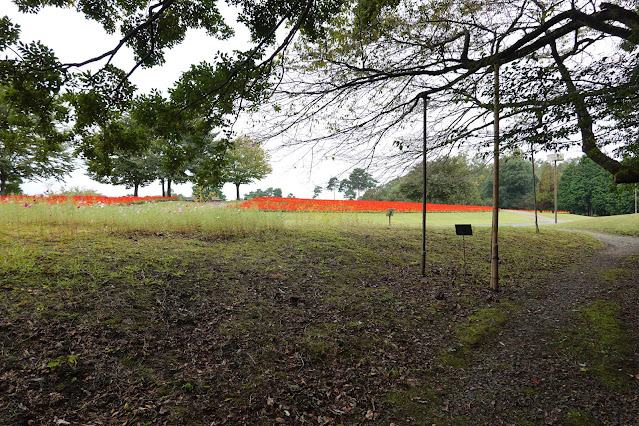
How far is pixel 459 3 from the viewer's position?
228 inches

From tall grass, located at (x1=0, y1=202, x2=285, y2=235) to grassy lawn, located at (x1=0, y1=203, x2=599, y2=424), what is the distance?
0.05 meters

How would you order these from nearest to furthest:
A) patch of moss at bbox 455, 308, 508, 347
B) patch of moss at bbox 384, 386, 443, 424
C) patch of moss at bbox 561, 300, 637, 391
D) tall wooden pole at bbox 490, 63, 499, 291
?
patch of moss at bbox 384, 386, 443, 424 → patch of moss at bbox 561, 300, 637, 391 → patch of moss at bbox 455, 308, 508, 347 → tall wooden pole at bbox 490, 63, 499, 291

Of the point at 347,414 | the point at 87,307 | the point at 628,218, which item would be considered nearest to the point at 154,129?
the point at 87,307

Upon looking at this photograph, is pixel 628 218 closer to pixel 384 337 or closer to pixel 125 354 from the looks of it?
pixel 384 337

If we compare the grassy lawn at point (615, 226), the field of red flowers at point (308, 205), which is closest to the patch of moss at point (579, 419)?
the field of red flowers at point (308, 205)

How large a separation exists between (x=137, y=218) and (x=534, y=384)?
25.5 ft

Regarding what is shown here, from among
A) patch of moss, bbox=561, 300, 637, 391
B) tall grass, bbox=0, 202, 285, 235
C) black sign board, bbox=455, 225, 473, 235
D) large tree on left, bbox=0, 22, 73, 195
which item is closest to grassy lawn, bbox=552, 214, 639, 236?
black sign board, bbox=455, 225, 473, 235

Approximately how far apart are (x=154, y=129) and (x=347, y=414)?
3.94 meters

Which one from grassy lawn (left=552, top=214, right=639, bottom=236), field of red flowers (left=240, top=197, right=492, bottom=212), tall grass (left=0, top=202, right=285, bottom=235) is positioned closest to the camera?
tall grass (left=0, top=202, right=285, bottom=235)

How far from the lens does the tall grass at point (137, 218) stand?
6520mm

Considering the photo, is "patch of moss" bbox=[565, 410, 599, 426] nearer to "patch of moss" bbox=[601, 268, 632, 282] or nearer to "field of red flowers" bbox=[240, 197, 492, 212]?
"patch of moss" bbox=[601, 268, 632, 282]

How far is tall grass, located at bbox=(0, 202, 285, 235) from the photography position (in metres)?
6.52

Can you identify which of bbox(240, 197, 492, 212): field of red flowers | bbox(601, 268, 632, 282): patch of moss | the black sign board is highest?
bbox(240, 197, 492, 212): field of red flowers

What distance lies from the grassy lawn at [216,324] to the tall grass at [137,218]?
0.05 metres
